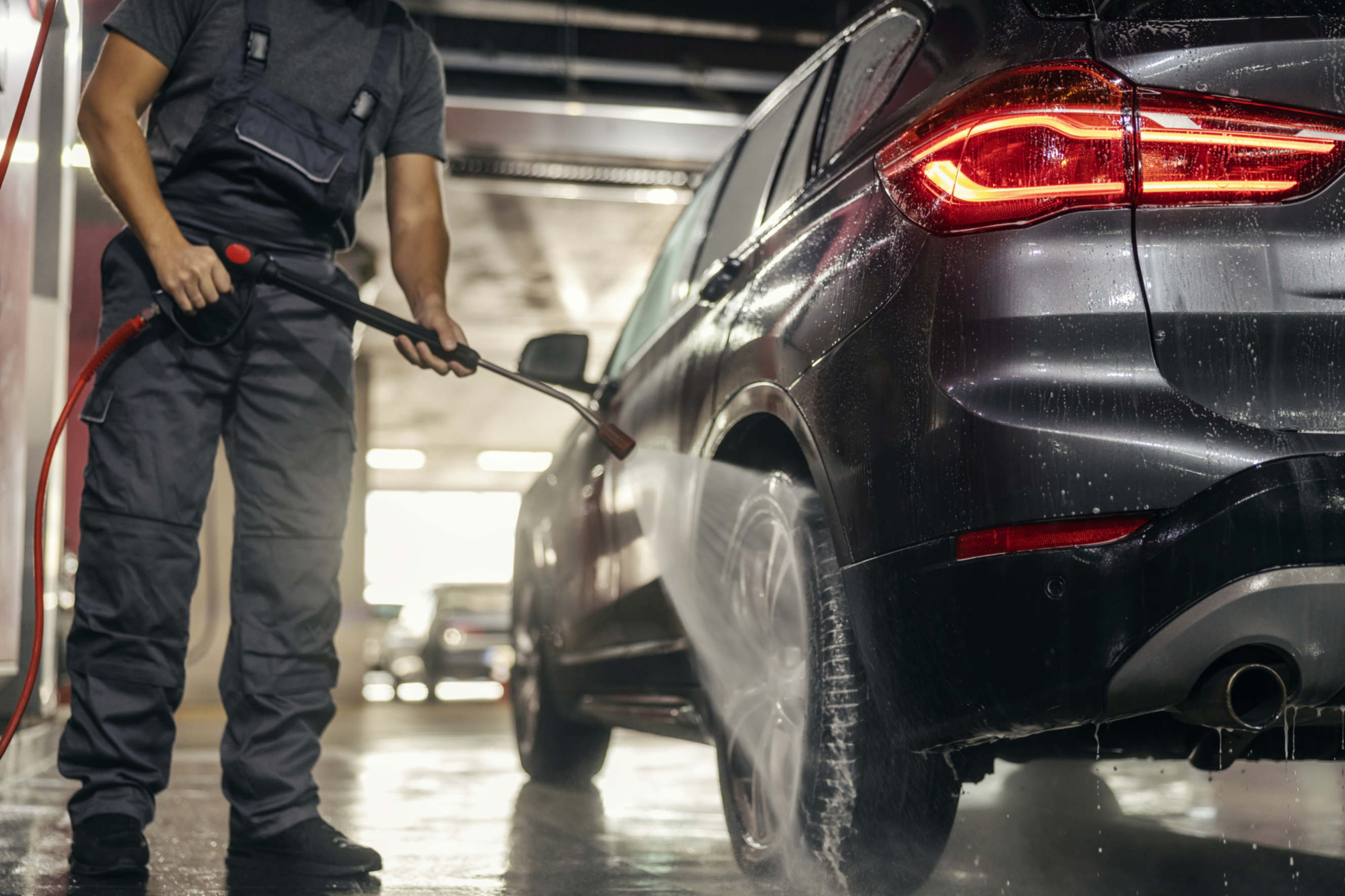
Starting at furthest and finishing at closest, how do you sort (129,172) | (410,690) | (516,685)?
(410,690)
(516,685)
(129,172)

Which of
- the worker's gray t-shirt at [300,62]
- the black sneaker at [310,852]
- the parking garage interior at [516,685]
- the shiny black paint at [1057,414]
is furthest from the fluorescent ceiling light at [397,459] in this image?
the shiny black paint at [1057,414]

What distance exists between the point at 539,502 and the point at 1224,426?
2882mm

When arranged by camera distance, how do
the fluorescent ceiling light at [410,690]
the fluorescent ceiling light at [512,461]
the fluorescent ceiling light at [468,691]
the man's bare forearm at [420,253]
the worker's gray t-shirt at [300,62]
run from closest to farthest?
the worker's gray t-shirt at [300,62] → the man's bare forearm at [420,253] → the fluorescent ceiling light at [468,691] → the fluorescent ceiling light at [410,690] → the fluorescent ceiling light at [512,461]

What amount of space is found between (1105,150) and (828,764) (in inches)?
34.8

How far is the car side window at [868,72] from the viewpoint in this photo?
1.99m

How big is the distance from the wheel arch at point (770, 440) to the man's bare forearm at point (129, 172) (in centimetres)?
97

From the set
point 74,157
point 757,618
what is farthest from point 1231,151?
point 74,157

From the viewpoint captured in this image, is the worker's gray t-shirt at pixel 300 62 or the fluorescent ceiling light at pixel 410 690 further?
the fluorescent ceiling light at pixel 410 690

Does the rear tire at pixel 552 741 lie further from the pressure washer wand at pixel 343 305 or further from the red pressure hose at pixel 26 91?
the red pressure hose at pixel 26 91

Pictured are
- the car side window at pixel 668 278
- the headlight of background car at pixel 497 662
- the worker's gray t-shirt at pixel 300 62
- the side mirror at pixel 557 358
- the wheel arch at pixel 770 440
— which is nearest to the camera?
the wheel arch at pixel 770 440

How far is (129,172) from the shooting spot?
2277 mm

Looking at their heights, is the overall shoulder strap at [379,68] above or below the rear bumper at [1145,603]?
above

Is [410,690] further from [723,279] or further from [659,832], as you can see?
[723,279]

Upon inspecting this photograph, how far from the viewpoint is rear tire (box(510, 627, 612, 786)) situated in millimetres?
4090
